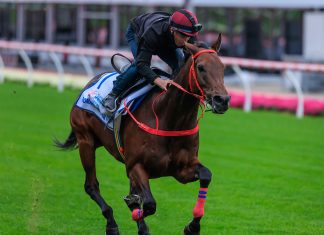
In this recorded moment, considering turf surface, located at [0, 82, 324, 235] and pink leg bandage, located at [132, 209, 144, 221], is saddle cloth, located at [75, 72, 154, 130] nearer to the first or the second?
pink leg bandage, located at [132, 209, 144, 221]

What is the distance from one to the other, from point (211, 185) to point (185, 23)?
3.87 meters

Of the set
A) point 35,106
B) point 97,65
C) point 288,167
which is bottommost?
point 97,65

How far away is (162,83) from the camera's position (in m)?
6.66

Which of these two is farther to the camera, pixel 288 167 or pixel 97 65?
pixel 97 65

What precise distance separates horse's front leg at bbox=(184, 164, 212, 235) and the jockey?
68 centimetres

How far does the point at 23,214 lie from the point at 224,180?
3.05 metres

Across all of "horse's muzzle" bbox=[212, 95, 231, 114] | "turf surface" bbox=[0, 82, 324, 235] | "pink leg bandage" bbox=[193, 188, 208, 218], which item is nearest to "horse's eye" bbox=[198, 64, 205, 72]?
"horse's muzzle" bbox=[212, 95, 231, 114]

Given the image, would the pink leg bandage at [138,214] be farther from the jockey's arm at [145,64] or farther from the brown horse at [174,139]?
the jockey's arm at [145,64]

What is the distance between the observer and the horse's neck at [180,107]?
652 centimetres

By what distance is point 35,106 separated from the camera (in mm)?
17125

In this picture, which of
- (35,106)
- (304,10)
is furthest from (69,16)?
(35,106)

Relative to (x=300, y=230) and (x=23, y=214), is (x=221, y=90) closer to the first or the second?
(x=300, y=230)

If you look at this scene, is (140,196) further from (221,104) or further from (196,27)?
(196,27)

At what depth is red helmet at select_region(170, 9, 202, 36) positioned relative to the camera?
6496 mm
